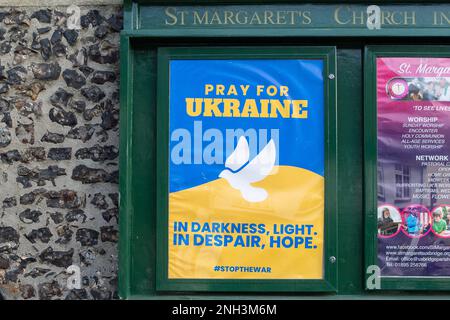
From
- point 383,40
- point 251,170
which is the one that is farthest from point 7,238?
point 383,40

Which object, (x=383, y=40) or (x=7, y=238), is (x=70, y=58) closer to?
(x=7, y=238)

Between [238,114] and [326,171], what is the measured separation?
0.78m

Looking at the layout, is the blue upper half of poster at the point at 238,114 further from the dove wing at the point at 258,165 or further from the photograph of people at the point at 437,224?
the photograph of people at the point at 437,224

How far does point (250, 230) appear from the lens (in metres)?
5.09

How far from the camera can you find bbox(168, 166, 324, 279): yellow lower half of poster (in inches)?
200

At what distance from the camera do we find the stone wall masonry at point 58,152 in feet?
17.2

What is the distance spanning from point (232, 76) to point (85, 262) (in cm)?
181

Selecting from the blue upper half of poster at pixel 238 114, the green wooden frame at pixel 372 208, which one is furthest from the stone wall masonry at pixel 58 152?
the green wooden frame at pixel 372 208

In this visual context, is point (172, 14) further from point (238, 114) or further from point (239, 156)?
point (239, 156)

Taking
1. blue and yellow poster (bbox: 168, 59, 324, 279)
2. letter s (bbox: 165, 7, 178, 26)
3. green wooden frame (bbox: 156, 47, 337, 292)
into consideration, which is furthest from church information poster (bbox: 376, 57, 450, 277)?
letter s (bbox: 165, 7, 178, 26)

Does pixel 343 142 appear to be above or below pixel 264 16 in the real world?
below

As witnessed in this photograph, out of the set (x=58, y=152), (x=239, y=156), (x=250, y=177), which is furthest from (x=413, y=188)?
(x=58, y=152)

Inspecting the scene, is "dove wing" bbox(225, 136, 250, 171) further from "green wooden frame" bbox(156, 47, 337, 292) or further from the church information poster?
the church information poster

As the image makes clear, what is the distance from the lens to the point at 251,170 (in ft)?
16.8
